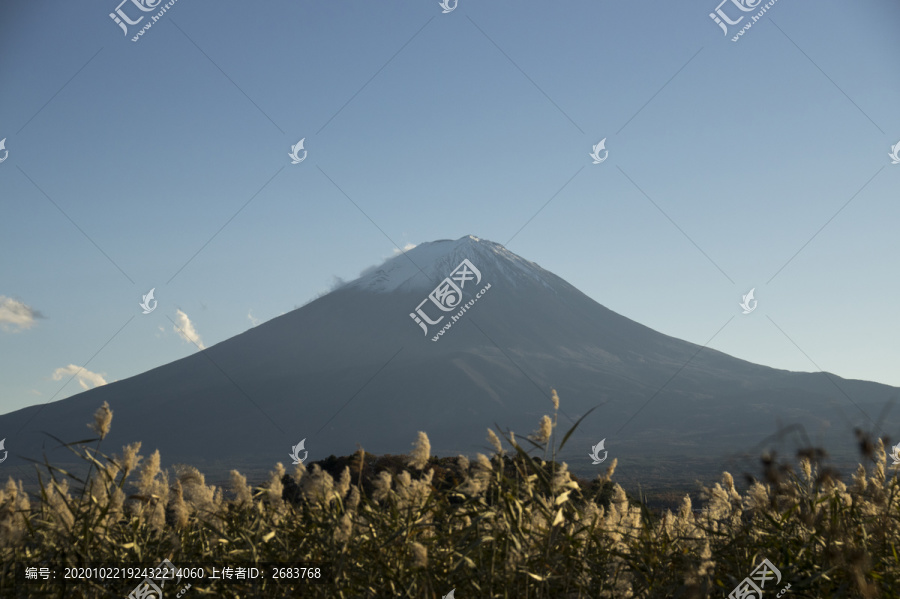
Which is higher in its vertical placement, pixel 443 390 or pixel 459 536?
pixel 443 390

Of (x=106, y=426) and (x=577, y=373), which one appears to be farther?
(x=577, y=373)

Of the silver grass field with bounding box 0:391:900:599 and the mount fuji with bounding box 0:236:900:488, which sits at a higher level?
the mount fuji with bounding box 0:236:900:488

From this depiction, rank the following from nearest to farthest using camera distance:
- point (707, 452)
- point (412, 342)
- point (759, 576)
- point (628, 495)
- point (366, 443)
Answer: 1. point (759, 576)
2. point (628, 495)
3. point (707, 452)
4. point (366, 443)
5. point (412, 342)

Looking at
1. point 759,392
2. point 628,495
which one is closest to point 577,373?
point 759,392

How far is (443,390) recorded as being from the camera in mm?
143875

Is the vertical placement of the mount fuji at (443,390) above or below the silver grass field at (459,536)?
above

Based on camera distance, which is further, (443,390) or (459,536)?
(443,390)

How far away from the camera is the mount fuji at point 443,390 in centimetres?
11875

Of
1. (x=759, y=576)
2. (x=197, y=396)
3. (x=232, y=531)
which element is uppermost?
(x=197, y=396)

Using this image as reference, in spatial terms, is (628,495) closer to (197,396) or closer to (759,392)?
(759,392)

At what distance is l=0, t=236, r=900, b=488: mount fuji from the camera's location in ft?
390

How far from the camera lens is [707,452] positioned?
90938 millimetres

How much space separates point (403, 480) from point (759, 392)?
5913 inches

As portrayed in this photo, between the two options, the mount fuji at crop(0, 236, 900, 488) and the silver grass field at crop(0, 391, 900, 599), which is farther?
the mount fuji at crop(0, 236, 900, 488)
